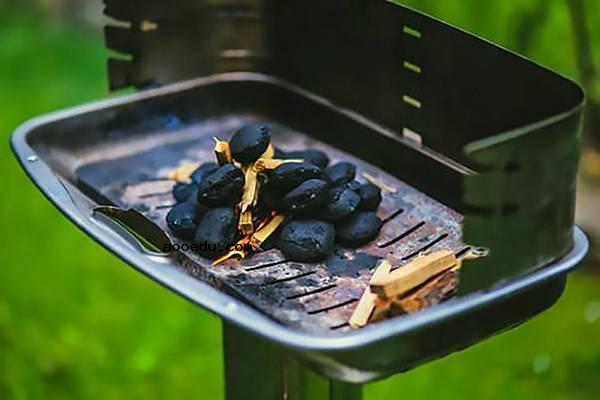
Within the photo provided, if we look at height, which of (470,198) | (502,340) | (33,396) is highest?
(470,198)

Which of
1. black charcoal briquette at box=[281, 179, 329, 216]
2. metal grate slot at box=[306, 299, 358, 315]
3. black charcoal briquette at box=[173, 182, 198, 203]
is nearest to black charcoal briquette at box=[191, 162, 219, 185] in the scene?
black charcoal briquette at box=[173, 182, 198, 203]

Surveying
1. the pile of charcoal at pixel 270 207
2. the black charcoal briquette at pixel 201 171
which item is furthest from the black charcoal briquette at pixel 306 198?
the black charcoal briquette at pixel 201 171

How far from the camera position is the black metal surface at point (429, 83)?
91 centimetres

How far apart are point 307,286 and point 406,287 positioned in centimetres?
11

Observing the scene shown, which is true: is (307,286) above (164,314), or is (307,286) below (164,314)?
above

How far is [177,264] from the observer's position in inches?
39.3

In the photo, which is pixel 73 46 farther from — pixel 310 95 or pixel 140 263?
pixel 140 263

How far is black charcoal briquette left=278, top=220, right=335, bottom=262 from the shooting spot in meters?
1.07

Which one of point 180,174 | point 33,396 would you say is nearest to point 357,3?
point 180,174

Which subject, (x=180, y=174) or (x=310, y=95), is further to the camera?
(x=310, y=95)

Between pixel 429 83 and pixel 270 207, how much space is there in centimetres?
21

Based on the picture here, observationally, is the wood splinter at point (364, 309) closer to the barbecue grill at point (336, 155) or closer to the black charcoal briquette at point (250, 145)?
the barbecue grill at point (336, 155)

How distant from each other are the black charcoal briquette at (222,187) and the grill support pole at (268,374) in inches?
A: 5.2

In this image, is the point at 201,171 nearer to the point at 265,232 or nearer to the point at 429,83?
the point at 265,232
